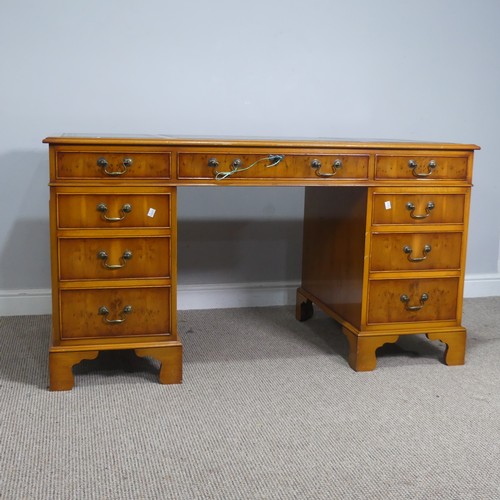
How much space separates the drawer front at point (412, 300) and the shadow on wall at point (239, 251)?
97 cm

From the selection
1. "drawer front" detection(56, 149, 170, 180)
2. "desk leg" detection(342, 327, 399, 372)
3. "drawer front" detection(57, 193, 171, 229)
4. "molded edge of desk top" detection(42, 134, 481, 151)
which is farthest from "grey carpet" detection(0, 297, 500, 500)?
"molded edge of desk top" detection(42, 134, 481, 151)

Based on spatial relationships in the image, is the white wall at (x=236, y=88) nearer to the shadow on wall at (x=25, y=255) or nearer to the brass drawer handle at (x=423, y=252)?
the shadow on wall at (x=25, y=255)

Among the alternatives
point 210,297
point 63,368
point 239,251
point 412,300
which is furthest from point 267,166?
point 210,297

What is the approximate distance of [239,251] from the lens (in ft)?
11.1

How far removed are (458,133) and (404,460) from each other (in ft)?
7.00

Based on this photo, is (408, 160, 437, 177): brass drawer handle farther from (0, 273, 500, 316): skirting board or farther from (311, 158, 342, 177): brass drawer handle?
(0, 273, 500, 316): skirting board

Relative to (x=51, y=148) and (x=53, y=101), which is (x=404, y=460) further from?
(x=53, y=101)

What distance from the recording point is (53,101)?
3.04 m

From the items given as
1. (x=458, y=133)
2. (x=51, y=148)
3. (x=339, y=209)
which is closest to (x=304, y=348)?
(x=339, y=209)

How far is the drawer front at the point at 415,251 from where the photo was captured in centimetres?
252

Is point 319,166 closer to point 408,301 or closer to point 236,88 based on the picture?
point 408,301

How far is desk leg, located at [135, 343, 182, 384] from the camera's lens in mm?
2377

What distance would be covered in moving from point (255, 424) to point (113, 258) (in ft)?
2.36

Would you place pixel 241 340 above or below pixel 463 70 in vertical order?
below
